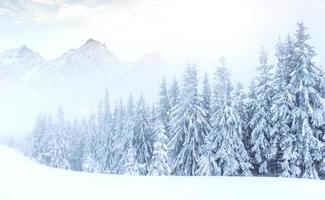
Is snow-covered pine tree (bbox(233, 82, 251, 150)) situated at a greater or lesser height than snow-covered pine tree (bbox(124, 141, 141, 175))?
greater

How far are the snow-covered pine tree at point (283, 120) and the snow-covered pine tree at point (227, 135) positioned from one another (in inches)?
116

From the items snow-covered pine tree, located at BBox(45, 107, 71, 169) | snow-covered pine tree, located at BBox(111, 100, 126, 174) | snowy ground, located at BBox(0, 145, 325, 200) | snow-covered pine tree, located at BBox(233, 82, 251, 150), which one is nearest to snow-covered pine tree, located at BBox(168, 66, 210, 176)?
snow-covered pine tree, located at BBox(233, 82, 251, 150)

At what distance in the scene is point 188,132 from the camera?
41.0 meters

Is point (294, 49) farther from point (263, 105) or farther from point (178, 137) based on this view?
point (178, 137)

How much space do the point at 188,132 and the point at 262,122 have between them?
8639 mm

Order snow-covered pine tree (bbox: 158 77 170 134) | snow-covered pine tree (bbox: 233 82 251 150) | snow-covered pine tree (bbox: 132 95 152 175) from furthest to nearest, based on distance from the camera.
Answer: snow-covered pine tree (bbox: 132 95 152 175) < snow-covered pine tree (bbox: 158 77 170 134) < snow-covered pine tree (bbox: 233 82 251 150)

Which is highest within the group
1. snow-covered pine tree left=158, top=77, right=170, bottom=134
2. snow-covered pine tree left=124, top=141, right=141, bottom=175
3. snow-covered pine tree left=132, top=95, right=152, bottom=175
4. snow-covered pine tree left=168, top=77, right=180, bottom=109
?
snow-covered pine tree left=168, top=77, right=180, bottom=109

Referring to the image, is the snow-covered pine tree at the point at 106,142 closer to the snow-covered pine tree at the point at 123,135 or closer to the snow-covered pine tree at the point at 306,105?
the snow-covered pine tree at the point at 123,135

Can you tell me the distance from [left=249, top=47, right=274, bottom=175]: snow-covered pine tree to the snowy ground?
26.0m

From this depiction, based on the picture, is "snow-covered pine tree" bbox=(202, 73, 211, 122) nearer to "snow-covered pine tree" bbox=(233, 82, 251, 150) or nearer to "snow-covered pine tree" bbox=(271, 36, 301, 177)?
"snow-covered pine tree" bbox=(233, 82, 251, 150)

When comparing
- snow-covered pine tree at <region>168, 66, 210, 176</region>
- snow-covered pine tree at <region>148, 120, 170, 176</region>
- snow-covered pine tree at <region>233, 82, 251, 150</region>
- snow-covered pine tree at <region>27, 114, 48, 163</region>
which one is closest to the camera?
snow-covered pine tree at <region>233, 82, 251, 150</region>

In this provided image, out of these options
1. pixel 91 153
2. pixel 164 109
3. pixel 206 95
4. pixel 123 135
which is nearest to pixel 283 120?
pixel 206 95

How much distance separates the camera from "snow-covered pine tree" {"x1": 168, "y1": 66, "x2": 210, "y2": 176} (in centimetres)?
4075

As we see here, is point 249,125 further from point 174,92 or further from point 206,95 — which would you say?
point 174,92
